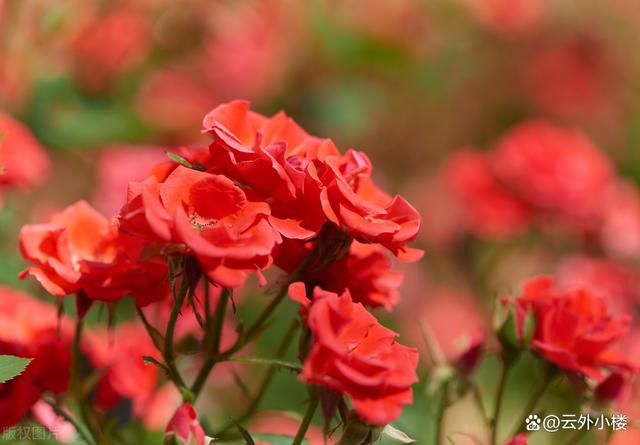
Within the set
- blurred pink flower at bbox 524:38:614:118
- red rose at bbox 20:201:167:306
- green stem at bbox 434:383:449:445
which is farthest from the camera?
blurred pink flower at bbox 524:38:614:118

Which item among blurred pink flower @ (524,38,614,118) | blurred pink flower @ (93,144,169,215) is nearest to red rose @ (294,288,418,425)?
blurred pink flower @ (93,144,169,215)

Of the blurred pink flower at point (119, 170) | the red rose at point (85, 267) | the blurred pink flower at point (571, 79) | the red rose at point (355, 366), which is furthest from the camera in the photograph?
the blurred pink flower at point (571, 79)

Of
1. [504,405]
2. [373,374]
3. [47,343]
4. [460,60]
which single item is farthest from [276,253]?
[460,60]

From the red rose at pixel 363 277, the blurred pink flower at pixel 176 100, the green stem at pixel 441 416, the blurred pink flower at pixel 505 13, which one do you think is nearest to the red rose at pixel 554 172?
the blurred pink flower at pixel 176 100

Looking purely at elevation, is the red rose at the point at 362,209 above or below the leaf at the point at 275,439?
above

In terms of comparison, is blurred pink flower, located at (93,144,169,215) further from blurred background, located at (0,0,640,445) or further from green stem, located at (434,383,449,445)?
green stem, located at (434,383,449,445)

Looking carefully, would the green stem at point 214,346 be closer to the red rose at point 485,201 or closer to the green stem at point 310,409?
the green stem at point 310,409
